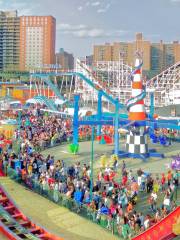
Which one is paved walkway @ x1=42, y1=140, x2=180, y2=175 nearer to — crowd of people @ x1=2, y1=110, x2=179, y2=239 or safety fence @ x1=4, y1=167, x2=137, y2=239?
crowd of people @ x1=2, y1=110, x2=179, y2=239

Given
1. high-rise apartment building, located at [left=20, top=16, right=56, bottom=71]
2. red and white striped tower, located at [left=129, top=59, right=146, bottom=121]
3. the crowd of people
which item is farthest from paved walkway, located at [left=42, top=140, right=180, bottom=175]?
high-rise apartment building, located at [left=20, top=16, right=56, bottom=71]

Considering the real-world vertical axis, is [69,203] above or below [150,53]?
below

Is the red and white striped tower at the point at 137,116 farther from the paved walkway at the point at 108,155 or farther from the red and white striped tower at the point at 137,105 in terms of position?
the paved walkway at the point at 108,155

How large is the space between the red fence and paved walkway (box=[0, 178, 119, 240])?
9.60 ft

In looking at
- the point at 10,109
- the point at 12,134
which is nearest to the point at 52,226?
the point at 12,134

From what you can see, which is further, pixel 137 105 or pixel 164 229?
pixel 137 105

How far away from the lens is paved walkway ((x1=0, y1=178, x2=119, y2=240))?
43.5 ft

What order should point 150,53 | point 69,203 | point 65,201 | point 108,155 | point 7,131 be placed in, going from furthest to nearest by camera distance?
1. point 150,53
2. point 7,131
3. point 108,155
4. point 65,201
5. point 69,203

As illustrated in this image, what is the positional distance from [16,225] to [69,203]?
8.93 ft

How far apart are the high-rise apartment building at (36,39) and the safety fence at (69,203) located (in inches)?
4917

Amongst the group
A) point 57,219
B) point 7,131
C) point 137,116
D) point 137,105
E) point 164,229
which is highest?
point 137,105

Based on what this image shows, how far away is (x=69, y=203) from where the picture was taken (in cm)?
1537

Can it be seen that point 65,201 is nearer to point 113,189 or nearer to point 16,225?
point 113,189

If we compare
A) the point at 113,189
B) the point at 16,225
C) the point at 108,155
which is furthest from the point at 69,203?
the point at 108,155
